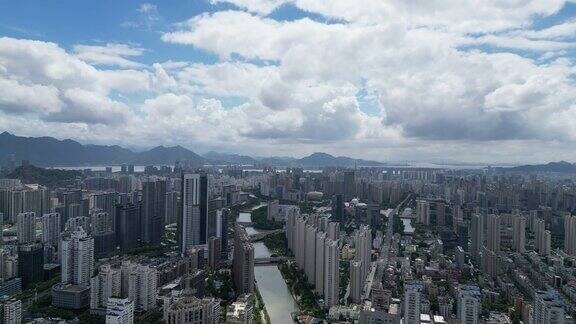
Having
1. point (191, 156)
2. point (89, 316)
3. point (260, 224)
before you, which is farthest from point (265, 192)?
point (191, 156)

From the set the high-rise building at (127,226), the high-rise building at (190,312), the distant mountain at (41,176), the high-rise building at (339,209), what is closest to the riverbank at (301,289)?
the high-rise building at (190,312)

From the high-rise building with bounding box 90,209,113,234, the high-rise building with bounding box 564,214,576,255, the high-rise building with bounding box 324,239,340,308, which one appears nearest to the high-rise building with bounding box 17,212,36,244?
the high-rise building with bounding box 90,209,113,234

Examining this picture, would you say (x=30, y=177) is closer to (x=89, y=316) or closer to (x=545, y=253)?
(x=89, y=316)

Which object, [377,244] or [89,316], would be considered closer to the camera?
[89,316]

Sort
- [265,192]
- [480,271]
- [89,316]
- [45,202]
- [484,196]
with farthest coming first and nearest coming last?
[265,192] → [484,196] → [45,202] → [480,271] → [89,316]

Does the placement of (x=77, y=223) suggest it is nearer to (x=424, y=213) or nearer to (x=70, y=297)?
(x=70, y=297)

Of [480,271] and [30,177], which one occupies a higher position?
[30,177]

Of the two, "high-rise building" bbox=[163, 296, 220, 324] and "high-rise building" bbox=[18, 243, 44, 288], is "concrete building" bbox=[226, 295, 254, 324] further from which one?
"high-rise building" bbox=[18, 243, 44, 288]
